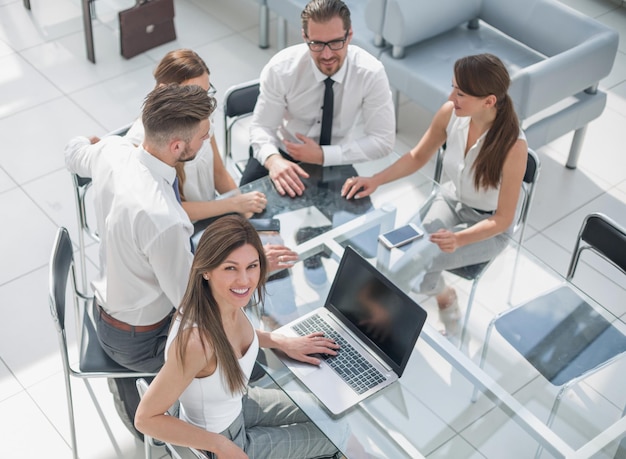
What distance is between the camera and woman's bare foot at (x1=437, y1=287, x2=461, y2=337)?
288 cm

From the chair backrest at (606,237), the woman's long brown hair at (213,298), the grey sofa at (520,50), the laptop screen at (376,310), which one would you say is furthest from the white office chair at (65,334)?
the grey sofa at (520,50)

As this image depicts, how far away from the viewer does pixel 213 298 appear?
246cm

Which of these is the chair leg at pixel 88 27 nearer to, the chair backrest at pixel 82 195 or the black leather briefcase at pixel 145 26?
the black leather briefcase at pixel 145 26

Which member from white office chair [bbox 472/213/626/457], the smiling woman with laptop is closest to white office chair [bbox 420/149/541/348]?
white office chair [bbox 472/213/626/457]

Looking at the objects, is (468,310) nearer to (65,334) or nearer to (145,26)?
(65,334)

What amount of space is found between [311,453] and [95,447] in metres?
1.01

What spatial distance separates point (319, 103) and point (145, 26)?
216 centimetres

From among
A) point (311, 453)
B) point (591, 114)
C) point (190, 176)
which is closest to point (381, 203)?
point (190, 176)

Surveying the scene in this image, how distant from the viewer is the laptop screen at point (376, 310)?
263 cm

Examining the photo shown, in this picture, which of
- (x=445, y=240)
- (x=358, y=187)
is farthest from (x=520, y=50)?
(x=445, y=240)

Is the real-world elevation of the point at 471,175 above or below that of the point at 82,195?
above

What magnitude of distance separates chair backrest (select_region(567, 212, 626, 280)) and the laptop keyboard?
3.85 ft

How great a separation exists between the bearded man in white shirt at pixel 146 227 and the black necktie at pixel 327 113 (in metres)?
0.82

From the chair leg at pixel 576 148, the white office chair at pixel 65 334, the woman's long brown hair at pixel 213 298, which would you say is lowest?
the chair leg at pixel 576 148
